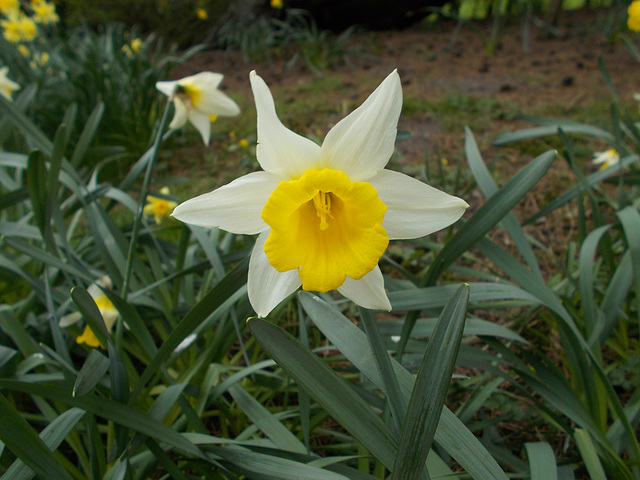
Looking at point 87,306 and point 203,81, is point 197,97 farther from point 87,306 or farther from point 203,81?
point 87,306

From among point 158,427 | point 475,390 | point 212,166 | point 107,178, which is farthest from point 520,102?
point 158,427

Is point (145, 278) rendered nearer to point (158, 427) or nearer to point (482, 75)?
point (158, 427)

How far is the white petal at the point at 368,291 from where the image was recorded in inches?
34.4

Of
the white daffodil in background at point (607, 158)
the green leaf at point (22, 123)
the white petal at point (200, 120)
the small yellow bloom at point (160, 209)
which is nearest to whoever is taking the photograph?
the green leaf at point (22, 123)

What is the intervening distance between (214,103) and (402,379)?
→ 1.28 metres

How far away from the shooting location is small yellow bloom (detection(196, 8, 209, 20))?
611 centimetres

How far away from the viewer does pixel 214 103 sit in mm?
1658

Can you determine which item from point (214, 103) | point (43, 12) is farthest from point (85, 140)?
point (43, 12)

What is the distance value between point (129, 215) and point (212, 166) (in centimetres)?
83

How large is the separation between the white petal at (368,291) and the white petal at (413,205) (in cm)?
11

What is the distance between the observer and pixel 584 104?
141 inches

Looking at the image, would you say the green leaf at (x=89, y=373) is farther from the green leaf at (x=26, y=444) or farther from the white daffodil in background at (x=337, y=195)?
the white daffodil in background at (x=337, y=195)

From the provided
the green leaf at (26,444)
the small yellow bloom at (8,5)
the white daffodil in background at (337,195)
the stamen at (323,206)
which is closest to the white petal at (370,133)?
the white daffodil in background at (337,195)

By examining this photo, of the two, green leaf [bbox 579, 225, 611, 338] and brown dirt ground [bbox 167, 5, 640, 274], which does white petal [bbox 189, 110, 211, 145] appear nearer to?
brown dirt ground [bbox 167, 5, 640, 274]
